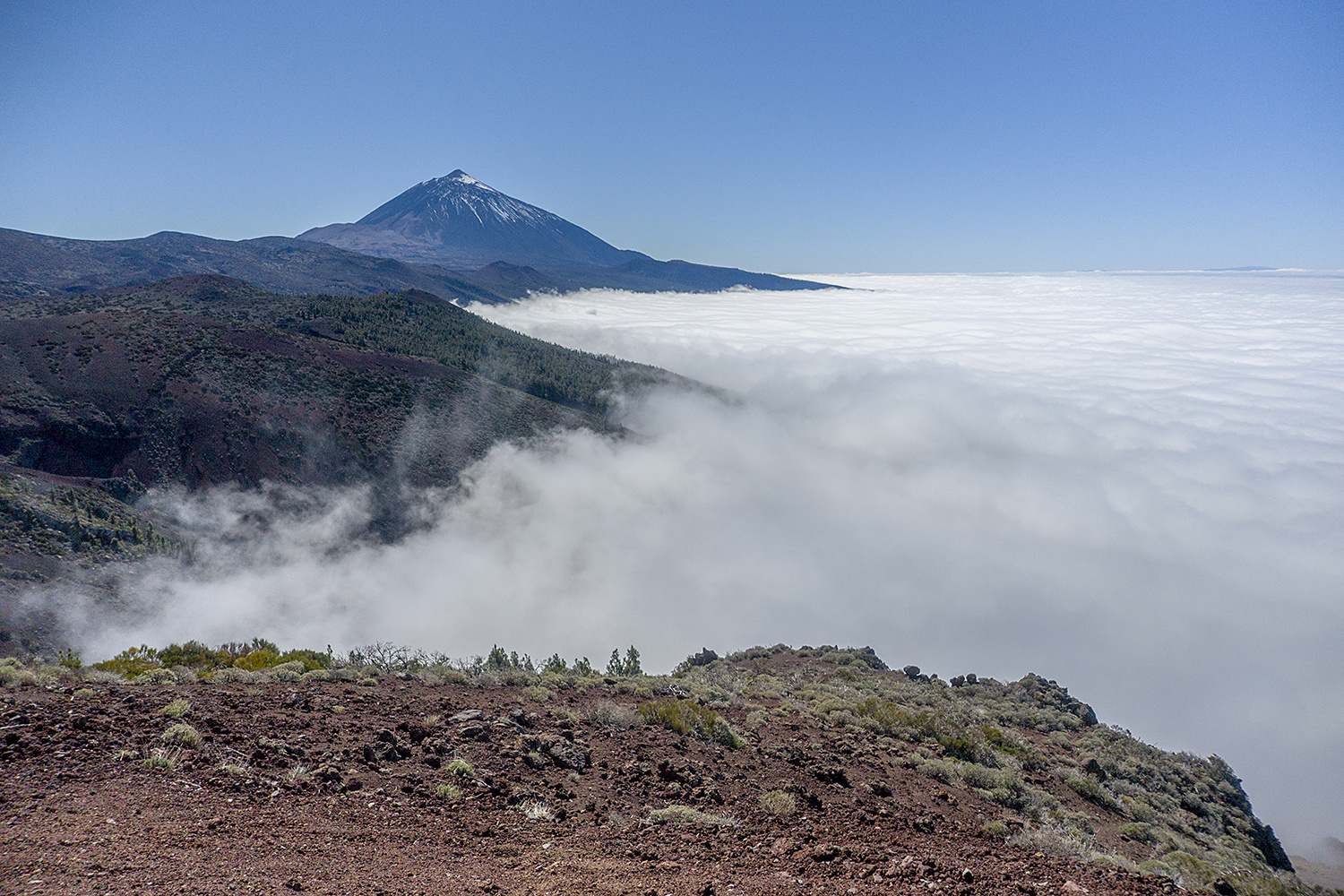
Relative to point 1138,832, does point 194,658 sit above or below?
above

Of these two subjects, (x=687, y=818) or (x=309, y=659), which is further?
(x=309, y=659)

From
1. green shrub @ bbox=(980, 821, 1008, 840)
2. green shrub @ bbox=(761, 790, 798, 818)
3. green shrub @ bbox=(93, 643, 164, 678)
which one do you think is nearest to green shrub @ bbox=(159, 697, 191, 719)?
green shrub @ bbox=(93, 643, 164, 678)

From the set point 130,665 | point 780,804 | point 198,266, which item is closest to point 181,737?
point 130,665

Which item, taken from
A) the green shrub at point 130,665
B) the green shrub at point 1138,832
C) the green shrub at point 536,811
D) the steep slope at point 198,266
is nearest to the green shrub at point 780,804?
the green shrub at point 536,811

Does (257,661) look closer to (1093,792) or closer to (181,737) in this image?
(181,737)

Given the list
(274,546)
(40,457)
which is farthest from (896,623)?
(40,457)

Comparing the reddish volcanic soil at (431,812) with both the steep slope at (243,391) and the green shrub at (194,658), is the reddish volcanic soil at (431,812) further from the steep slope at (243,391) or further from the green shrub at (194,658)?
the steep slope at (243,391)

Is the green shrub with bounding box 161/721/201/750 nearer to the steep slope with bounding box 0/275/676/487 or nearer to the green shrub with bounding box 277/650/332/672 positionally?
the green shrub with bounding box 277/650/332/672

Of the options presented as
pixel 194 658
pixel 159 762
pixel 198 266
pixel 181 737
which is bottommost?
pixel 194 658
